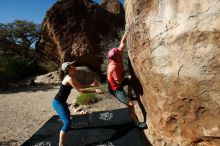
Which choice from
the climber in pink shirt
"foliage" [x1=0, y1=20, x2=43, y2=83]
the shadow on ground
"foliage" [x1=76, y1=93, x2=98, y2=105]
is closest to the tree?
"foliage" [x1=0, y1=20, x2=43, y2=83]

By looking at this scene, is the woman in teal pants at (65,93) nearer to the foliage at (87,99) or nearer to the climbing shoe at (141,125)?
the climbing shoe at (141,125)

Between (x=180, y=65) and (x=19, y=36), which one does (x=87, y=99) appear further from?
(x=19, y=36)

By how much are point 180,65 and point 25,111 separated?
8.26 m

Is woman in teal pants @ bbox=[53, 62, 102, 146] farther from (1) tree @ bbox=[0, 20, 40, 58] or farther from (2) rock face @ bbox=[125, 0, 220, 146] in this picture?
(1) tree @ bbox=[0, 20, 40, 58]

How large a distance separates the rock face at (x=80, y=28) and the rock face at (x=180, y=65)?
11178mm

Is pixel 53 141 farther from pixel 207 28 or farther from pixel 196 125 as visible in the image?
pixel 207 28

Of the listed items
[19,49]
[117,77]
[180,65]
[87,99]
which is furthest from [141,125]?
[19,49]

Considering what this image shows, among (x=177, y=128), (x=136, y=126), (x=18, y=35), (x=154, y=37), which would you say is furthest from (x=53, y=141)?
(x=18, y=35)

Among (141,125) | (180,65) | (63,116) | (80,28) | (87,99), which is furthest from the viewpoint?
(80,28)

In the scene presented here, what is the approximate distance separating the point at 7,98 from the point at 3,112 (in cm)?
294

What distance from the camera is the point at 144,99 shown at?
5.13m

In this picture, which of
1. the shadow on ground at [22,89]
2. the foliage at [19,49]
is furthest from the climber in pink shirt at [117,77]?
the foliage at [19,49]

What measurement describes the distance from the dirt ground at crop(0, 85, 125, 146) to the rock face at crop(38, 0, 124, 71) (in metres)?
2.33

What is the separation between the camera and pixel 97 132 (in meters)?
6.05
